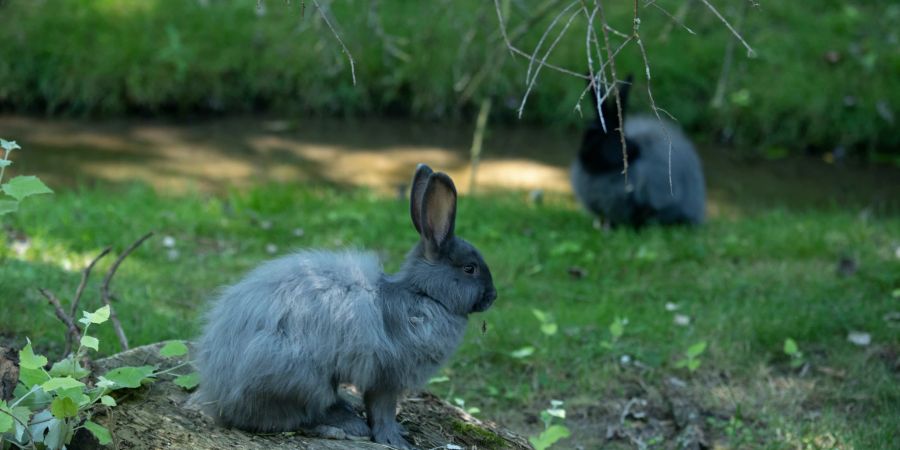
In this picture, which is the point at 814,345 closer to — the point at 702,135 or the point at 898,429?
the point at 898,429

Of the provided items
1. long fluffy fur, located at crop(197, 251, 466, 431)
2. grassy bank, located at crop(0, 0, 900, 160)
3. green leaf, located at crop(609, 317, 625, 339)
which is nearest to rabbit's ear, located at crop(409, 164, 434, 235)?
long fluffy fur, located at crop(197, 251, 466, 431)

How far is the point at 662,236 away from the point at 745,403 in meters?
2.47

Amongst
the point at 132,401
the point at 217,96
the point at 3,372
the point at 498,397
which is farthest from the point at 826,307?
Answer: the point at 217,96

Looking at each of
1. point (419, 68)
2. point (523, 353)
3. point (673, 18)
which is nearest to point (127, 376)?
point (673, 18)

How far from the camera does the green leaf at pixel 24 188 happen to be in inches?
126

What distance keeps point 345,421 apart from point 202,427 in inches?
19.1

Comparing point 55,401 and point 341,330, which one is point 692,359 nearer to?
point 341,330

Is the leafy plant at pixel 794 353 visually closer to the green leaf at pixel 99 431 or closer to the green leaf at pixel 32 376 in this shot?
the green leaf at pixel 99 431

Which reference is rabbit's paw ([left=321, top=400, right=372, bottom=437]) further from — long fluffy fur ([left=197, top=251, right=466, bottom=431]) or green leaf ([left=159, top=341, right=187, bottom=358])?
green leaf ([left=159, top=341, right=187, bottom=358])

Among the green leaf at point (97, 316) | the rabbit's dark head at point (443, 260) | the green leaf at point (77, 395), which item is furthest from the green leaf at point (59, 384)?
the rabbit's dark head at point (443, 260)

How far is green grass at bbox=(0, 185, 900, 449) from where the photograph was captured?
497 cm

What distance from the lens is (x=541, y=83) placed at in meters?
10.9

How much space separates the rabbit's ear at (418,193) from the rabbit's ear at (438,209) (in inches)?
1.1

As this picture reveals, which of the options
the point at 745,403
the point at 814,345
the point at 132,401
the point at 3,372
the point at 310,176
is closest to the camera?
the point at 3,372
